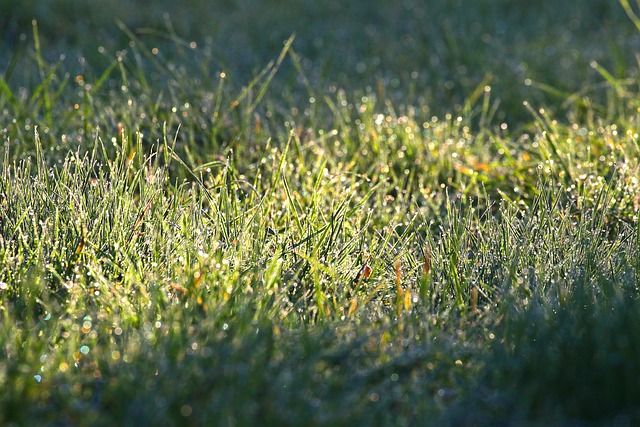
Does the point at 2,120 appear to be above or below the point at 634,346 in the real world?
below

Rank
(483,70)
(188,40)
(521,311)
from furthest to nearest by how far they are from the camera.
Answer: (188,40)
(483,70)
(521,311)

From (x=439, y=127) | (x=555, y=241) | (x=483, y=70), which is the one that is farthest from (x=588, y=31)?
(x=555, y=241)

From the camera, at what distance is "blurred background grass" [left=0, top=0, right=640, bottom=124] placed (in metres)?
4.74

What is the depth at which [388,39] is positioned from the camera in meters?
5.64

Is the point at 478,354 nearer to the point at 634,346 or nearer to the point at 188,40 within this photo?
the point at 634,346

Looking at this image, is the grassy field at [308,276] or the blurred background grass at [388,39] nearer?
the grassy field at [308,276]

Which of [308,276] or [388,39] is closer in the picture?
[308,276]

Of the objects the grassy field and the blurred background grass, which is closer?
the grassy field

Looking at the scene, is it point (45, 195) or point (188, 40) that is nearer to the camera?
point (45, 195)

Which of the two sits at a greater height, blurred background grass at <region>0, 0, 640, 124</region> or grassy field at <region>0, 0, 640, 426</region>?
grassy field at <region>0, 0, 640, 426</region>

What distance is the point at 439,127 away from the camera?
12.0 ft

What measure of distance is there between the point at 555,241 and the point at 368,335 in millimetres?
814

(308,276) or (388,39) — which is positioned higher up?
(308,276)

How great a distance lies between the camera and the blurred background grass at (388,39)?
474 centimetres
